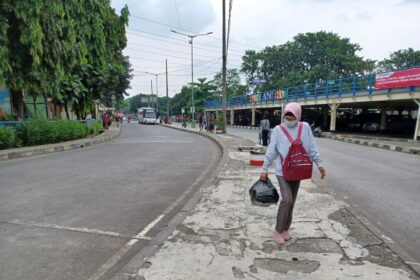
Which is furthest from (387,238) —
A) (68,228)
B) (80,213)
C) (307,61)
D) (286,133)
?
(307,61)

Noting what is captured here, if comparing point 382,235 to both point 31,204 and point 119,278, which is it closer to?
point 119,278

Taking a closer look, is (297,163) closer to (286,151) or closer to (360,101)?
(286,151)

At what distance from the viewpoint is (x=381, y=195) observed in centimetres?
678

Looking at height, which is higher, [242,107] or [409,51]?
[409,51]

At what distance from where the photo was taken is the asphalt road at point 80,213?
3.58 meters

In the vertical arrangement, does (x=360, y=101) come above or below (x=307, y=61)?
below

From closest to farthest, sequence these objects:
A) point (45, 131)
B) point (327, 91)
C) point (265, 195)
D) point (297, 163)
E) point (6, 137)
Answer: point (297, 163) < point (265, 195) < point (6, 137) < point (45, 131) < point (327, 91)

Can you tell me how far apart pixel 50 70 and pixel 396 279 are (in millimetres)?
14801

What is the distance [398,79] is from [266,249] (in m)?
19.2

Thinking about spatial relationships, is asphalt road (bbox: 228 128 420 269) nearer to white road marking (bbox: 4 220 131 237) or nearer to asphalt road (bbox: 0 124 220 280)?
asphalt road (bbox: 0 124 220 280)

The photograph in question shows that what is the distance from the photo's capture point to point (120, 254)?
377cm

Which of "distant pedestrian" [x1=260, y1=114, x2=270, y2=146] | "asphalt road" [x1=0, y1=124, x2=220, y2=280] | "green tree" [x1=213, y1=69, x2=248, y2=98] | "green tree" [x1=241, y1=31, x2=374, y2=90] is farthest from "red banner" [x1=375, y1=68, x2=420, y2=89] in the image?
"green tree" [x1=213, y1=69, x2=248, y2=98]

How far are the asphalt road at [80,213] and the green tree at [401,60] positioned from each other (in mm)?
63271

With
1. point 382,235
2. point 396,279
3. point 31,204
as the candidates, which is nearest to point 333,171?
point 382,235
